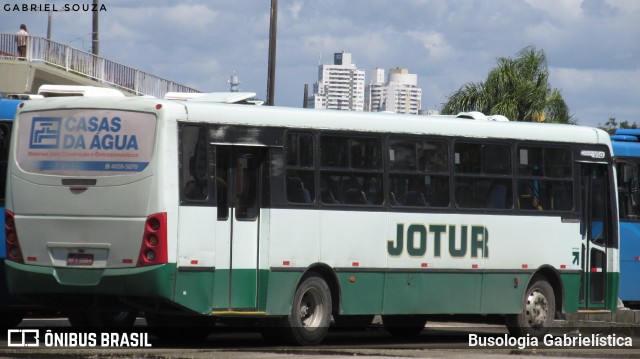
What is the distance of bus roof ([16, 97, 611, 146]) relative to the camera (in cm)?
1781

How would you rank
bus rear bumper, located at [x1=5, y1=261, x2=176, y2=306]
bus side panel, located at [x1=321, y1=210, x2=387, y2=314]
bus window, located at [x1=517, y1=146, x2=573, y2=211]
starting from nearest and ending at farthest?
bus rear bumper, located at [x1=5, y1=261, x2=176, y2=306] < bus side panel, located at [x1=321, y1=210, x2=387, y2=314] < bus window, located at [x1=517, y1=146, x2=573, y2=211]

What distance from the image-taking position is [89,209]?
17.6 metres

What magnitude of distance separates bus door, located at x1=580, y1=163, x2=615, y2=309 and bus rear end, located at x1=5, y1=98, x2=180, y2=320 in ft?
25.7

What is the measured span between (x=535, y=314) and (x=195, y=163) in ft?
21.2

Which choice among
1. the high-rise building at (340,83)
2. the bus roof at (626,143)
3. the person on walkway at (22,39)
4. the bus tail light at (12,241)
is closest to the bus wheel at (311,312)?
the bus tail light at (12,241)

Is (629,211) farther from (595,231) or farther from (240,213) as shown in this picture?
(240,213)

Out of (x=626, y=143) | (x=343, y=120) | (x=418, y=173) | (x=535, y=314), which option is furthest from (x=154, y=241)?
(x=626, y=143)

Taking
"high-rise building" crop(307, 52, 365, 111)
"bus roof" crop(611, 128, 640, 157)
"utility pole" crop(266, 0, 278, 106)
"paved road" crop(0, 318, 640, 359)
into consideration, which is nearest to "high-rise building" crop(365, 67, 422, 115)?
"high-rise building" crop(307, 52, 365, 111)

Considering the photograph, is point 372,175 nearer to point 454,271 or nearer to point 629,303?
point 454,271

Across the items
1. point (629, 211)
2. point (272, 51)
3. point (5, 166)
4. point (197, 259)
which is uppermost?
point (272, 51)

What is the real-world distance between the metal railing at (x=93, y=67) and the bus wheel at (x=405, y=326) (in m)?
22.7

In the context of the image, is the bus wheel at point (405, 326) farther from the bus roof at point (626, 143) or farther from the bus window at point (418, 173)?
the bus roof at point (626, 143)

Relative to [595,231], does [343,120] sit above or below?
above

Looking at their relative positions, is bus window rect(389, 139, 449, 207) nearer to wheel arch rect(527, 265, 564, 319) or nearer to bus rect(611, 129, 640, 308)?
wheel arch rect(527, 265, 564, 319)
